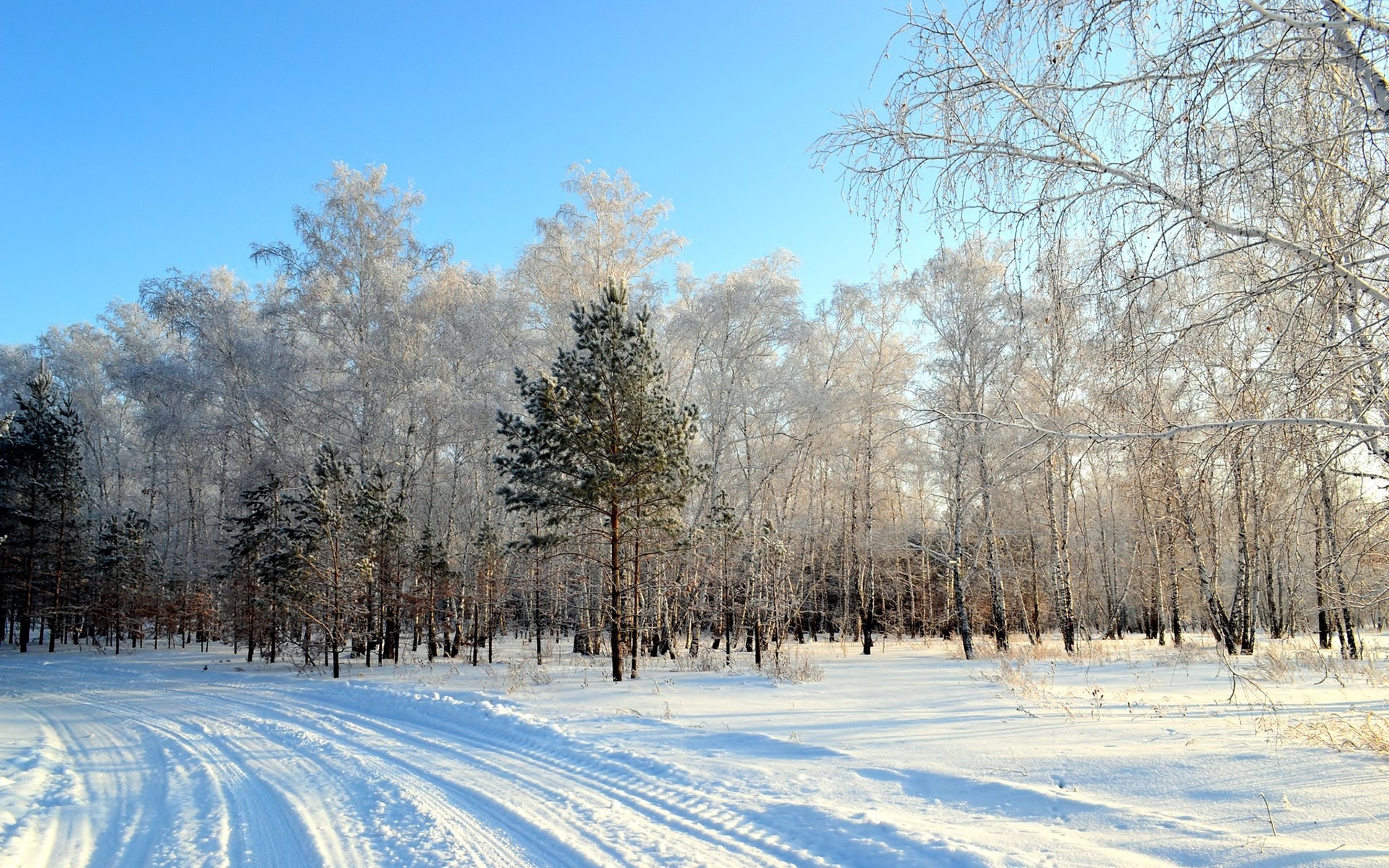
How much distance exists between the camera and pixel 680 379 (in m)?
23.8

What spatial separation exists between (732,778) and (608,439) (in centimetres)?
883

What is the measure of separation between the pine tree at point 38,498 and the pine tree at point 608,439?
26.8 m

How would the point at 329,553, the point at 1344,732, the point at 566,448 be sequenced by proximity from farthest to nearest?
the point at 329,553
the point at 566,448
the point at 1344,732

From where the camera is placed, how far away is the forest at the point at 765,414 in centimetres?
337

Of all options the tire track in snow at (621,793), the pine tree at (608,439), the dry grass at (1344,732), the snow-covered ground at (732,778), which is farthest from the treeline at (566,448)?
the dry grass at (1344,732)

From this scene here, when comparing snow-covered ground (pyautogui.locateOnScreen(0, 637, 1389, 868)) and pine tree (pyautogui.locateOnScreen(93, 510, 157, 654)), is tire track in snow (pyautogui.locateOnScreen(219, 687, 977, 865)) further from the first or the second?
pine tree (pyautogui.locateOnScreen(93, 510, 157, 654))

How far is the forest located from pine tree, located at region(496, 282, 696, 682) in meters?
0.08

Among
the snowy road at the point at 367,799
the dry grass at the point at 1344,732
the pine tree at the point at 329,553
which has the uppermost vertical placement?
the pine tree at the point at 329,553

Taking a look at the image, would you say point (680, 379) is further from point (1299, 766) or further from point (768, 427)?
point (1299, 766)

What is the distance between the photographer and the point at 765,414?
23.7m

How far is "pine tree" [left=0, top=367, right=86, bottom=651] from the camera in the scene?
1130 inches

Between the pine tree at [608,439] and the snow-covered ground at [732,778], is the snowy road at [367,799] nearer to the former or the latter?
the snow-covered ground at [732,778]

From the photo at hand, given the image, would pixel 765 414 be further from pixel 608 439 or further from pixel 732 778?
pixel 732 778

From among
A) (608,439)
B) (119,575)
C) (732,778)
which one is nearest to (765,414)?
(608,439)
